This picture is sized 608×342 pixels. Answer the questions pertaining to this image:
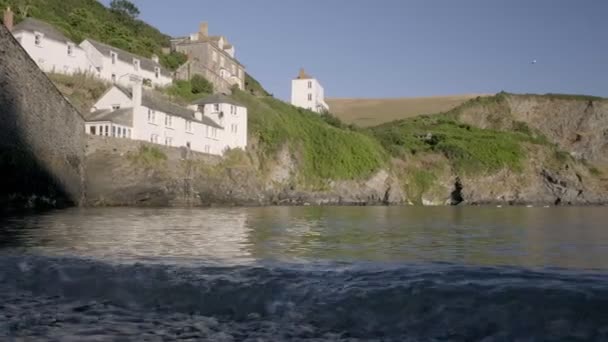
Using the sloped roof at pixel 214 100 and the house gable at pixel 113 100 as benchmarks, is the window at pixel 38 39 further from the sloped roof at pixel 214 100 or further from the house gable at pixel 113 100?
the sloped roof at pixel 214 100

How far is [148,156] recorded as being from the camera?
44.4 meters

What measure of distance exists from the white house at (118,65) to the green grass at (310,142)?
10245 mm

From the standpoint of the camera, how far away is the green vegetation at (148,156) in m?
43.2

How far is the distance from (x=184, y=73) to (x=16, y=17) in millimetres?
17729

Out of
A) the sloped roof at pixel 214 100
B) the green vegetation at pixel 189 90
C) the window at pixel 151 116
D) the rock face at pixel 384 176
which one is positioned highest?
the green vegetation at pixel 189 90

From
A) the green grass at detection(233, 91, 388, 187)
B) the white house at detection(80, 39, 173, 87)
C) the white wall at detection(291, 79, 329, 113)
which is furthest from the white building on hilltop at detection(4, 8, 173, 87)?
the white wall at detection(291, 79, 329, 113)

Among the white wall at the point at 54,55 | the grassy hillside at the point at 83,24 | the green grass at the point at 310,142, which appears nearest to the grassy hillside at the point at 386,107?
the green grass at the point at 310,142

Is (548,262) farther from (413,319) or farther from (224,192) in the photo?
(224,192)

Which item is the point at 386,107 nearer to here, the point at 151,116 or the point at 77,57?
the point at 77,57

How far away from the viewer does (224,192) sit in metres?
49.1

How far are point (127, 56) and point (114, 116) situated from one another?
42.4 ft

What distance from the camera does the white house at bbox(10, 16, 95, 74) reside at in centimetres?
4584

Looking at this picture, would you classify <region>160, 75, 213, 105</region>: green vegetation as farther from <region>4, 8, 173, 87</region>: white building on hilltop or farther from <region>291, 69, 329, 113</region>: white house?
<region>291, 69, 329, 113</region>: white house

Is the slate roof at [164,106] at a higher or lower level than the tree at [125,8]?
lower
